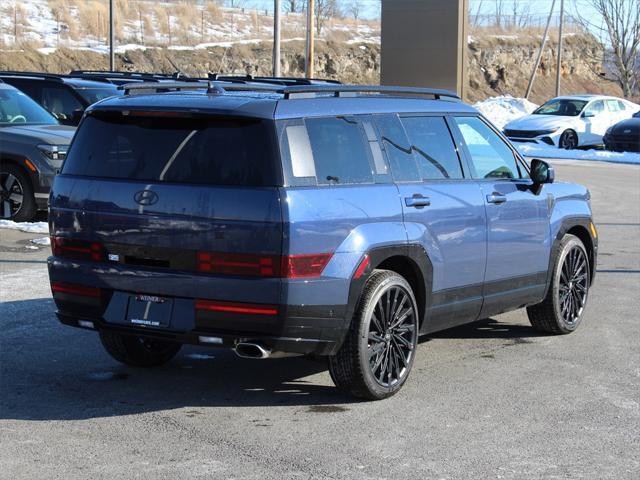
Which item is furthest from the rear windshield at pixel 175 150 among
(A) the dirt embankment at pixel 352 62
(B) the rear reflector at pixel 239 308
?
(A) the dirt embankment at pixel 352 62

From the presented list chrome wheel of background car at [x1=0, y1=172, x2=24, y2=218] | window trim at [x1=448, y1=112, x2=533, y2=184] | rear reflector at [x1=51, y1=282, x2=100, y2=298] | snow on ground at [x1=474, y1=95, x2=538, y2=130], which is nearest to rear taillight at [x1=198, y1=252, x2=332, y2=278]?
rear reflector at [x1=51, y1=282, x2=100, y2=298]

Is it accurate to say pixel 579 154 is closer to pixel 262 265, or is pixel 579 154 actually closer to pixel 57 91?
pixel 57 91

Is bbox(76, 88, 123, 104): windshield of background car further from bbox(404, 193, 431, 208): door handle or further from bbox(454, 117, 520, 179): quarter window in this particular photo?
bbox(404, 193, 431, 208): door handle

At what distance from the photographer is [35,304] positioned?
977 cm

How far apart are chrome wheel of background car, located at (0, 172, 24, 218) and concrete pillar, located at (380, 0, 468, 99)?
19.9 m

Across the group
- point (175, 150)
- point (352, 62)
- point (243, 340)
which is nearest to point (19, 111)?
point (175, 150)

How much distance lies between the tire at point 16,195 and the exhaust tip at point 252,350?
30.4 feet

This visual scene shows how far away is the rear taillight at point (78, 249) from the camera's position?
6.78m

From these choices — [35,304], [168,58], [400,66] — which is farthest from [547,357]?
[168,58]

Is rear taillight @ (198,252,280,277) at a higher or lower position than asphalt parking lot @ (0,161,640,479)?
higher

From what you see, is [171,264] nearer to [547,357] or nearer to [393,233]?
[393,233]

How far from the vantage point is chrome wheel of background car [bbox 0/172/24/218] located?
15.1 meters

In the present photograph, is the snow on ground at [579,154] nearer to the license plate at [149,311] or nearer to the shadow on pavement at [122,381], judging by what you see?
the shadow on pavement at [122,381]

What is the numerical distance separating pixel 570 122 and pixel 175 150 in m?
29.2
